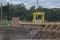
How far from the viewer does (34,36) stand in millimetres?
13781

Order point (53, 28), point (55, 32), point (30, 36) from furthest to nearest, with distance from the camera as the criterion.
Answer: point (53, 28), point (55, 32), point (30, 36)

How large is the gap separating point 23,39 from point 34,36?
6.73 feet

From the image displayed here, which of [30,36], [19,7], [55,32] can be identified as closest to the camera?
[30,36]

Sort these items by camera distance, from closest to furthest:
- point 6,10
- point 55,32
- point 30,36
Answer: point 30,36 < point 55,32 < point 6,10

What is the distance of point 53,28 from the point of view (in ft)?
51.8

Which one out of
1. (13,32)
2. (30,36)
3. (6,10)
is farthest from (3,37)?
(6,10)

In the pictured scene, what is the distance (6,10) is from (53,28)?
22862 mm

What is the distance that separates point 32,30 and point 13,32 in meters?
1.29

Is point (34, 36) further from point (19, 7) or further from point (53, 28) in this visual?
point (19, 7)

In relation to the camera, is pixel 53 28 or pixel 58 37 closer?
pixel 58 37

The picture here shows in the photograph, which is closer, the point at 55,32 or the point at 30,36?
the point at 30,36

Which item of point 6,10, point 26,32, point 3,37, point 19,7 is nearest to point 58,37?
point 26,32

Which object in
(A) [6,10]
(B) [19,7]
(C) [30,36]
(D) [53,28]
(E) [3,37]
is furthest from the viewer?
(B) [19,7]

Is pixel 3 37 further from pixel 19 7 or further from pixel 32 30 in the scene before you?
pixel 19 7
